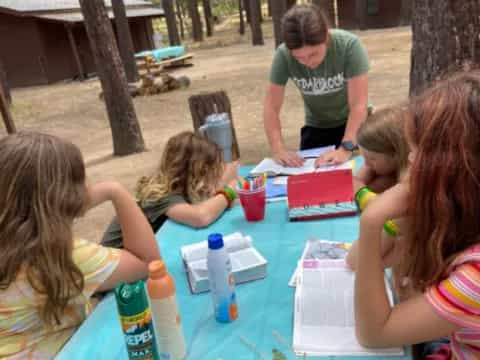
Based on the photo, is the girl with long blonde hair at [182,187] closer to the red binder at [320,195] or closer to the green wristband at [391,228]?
the red binder at [320,195]

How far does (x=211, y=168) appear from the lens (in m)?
2.38

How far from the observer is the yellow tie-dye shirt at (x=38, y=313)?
4.44 feet

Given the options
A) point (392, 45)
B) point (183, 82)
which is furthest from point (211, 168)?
point (392, 45)

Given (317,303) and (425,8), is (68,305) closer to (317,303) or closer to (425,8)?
(317,303)

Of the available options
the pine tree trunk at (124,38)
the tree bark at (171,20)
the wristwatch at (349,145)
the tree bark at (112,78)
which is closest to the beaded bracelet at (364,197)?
the wristwatch at (349,145)

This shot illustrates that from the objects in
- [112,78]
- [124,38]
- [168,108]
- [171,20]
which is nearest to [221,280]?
[112,78]

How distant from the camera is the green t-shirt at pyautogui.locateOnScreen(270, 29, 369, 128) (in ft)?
9.16

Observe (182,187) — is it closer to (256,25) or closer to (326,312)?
(326,312)

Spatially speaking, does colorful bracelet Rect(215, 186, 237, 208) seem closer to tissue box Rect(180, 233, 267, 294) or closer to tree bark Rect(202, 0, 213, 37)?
tissue box Rect(180, 233, 267, 294)

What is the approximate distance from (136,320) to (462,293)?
75cm

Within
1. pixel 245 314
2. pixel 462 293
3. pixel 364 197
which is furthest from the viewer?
pixel 364 197

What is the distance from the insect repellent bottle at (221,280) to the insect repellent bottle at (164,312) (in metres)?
0.15

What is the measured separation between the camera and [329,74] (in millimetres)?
2889

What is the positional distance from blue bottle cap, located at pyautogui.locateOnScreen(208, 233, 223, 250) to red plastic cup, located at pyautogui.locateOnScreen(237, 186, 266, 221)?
0.85m
